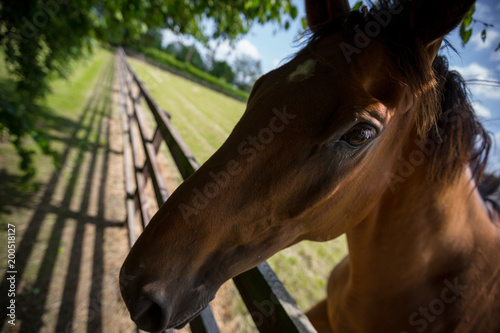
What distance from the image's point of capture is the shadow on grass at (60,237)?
2.36 metres

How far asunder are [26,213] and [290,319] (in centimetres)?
419

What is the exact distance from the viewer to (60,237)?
327cm

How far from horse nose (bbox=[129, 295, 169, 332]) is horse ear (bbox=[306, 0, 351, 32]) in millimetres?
1649

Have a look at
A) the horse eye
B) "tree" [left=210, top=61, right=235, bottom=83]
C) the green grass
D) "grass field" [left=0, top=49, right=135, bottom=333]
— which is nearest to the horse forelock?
the horse eye

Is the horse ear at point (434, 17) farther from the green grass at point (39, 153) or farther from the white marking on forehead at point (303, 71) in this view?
the green grass at point (39, 153)

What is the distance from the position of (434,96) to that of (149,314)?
1604 mm

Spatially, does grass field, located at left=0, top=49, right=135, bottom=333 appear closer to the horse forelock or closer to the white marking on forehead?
the white marking on forehead

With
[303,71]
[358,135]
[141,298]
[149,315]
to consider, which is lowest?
[149,315]

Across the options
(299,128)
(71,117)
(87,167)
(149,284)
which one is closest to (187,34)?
(87,167)

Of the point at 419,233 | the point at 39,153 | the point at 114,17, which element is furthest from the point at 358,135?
the point at 39,153

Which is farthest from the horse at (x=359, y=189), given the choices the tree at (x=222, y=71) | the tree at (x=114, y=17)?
the tree at (x=222, y=71)

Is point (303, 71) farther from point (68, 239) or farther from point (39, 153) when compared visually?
point (39, 153)

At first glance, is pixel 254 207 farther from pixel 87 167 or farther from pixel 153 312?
pixel 87 167

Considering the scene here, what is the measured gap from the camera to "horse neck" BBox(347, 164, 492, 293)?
1.36 meters
